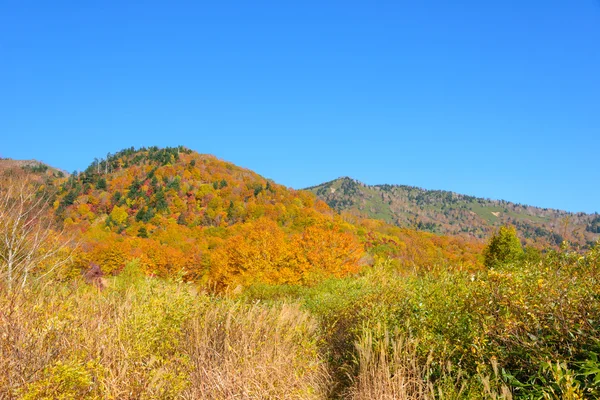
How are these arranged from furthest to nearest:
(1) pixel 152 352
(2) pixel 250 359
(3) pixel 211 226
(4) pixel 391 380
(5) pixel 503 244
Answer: (3) pixel 211 226 < (5) pixel 503 244 < (2) pixel 250 359 < (1) pixel 152 352 < (4) pixel 391 380

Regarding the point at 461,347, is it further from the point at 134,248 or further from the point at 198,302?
the point at 134,248

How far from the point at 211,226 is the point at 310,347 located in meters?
80.5

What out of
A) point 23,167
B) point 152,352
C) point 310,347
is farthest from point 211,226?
point 152,352

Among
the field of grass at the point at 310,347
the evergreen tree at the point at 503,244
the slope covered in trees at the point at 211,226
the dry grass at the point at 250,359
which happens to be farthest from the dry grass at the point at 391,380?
the evergreen tree at the point at 503,244

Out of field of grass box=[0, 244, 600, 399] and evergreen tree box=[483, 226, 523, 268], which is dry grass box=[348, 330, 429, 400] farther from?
evergreen tree box=[483, 226, 523, 268]

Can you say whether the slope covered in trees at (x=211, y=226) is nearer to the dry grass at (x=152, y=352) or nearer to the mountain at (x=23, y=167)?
the mountain at (x=23, y=167)

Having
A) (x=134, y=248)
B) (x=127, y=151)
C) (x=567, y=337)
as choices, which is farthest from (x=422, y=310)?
(x=127, y=151)

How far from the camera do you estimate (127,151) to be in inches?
5802

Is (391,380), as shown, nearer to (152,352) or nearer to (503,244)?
(152,352)

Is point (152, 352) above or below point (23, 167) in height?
below

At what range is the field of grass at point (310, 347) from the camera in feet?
12.3

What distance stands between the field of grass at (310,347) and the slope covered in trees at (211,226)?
83.1ft

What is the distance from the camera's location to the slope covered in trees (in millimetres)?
35812

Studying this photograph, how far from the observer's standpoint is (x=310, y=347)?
609 cm
